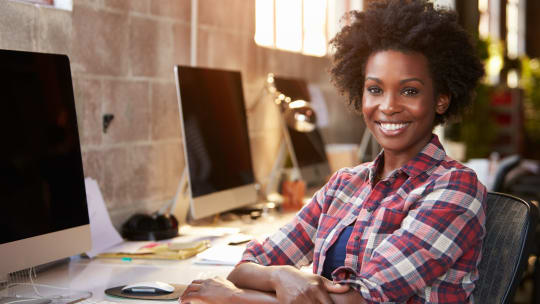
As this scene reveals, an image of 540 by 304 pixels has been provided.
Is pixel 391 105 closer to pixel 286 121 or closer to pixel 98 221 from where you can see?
pixel 98 221

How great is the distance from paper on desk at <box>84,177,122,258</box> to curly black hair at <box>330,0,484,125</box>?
0.86 metres

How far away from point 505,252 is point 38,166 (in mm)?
1010

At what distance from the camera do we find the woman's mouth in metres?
1.45

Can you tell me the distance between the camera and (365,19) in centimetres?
155

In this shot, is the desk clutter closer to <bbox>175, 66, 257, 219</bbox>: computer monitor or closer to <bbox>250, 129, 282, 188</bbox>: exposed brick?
<bbox>175, 66, 257, 219</bbox>: computer monitor

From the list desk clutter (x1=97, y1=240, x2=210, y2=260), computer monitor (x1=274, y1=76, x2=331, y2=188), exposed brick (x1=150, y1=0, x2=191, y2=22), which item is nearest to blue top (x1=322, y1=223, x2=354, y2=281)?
desk clutter (x1=97, y1=240, x2=210, y2=260)

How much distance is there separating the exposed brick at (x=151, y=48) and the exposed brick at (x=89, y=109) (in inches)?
8.4

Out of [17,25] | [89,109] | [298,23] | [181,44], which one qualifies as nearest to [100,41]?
[89,109]

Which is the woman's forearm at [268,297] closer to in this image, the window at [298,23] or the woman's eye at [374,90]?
the woman's eye at [374,90]

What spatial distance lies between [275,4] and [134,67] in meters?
1.55

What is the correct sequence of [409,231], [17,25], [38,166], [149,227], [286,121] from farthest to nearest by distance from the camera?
[286,121]
[149,227]
[17,25]
[38,166]
[409,231]

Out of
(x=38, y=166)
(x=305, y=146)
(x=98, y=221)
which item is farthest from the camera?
(x=305, y=146)

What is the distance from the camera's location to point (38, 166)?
1.38 m

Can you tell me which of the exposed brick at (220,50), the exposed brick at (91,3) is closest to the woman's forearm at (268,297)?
the exposed brick at (91,3)
